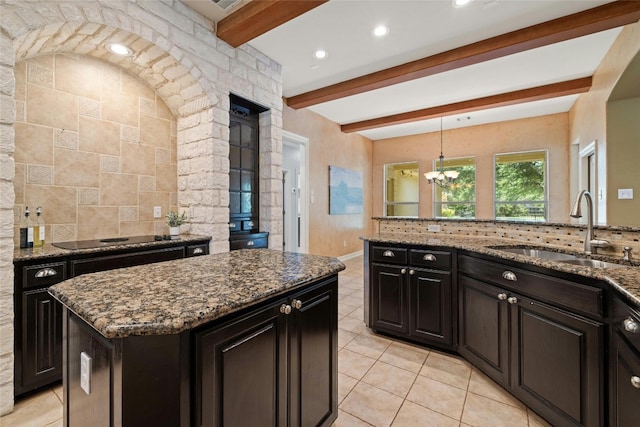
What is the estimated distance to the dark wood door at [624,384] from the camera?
108 centimetres

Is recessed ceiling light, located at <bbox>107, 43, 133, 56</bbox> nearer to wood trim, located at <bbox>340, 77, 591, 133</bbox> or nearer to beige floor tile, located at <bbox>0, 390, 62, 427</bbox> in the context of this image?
beige floor tile, located at <bbox>0, 390, 62, 427</bbox>

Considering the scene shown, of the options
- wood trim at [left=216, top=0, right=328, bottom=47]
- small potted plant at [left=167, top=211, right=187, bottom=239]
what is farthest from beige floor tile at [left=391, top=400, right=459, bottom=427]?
wood trim at [left=216, top=0, right=328, bottom=47]

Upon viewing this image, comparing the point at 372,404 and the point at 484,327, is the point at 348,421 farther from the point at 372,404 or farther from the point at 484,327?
the point at 484,327

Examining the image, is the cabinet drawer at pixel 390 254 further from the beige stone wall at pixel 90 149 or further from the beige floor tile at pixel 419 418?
the beige stone wall at pixel 90 149

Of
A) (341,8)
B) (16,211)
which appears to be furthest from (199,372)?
(341,8)

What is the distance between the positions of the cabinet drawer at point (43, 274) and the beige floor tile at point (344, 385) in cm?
201

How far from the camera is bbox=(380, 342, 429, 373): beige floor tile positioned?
223 centimetres

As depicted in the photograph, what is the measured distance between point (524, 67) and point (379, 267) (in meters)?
3.52

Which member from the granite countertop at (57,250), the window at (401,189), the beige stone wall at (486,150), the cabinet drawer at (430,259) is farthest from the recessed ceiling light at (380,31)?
the window at (401,189)

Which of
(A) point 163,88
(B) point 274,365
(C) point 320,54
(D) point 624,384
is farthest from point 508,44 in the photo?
(B) point 274,365

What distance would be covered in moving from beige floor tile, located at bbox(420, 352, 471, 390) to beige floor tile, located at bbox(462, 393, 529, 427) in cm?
16

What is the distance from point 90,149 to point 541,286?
3556 mm

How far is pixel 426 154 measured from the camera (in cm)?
723

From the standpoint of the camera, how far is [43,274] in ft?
6.08
